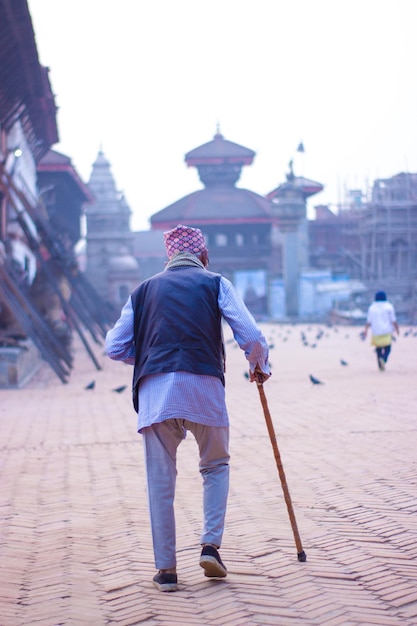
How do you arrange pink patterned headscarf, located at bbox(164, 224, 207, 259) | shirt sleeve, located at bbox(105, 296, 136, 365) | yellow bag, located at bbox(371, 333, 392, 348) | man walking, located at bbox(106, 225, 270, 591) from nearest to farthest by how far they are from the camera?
man walking, located at bbox(106, 225, 270, 591) < shirt sleeve, located at bbox(105, 296, 136, 365) < pink patterned headscarf, located at bbox(164, 224, 207, 259) < yellow bag, located at bbox(371, 333, 392, 348)

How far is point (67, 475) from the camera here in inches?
324

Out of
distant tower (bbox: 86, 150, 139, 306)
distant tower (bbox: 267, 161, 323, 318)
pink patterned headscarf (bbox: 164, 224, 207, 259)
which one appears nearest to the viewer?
pink patterned headscarf (bbox: 164, 224, 207, 259)

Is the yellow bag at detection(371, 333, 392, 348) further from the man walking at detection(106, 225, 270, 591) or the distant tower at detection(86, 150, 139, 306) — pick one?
the distant tower at detection(86, 150, 139, 306)

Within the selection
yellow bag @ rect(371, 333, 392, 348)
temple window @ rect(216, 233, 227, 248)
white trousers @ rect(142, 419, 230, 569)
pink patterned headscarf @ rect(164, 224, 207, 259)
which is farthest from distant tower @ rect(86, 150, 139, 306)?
white trousers @ rect(142, 419, 230, 569)

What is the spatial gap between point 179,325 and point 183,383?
0.96ft

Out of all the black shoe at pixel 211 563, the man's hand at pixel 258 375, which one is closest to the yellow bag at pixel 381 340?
the man's hand at pixel 258 375

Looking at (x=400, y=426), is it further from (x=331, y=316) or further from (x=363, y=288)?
(x=363, y=288)

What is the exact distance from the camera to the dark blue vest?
4.92 m

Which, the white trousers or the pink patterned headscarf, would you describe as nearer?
the white trousers

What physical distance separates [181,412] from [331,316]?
142 feet

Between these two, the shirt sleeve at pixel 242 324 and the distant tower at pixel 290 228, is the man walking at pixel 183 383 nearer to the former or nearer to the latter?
the shirt sleeve at pixel 242 324

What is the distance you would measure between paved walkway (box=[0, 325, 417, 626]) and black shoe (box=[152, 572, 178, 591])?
39mm

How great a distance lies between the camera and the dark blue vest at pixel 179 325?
16.1 ft

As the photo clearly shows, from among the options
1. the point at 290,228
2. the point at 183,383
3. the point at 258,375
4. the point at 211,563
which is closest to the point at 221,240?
the point at 290,228
